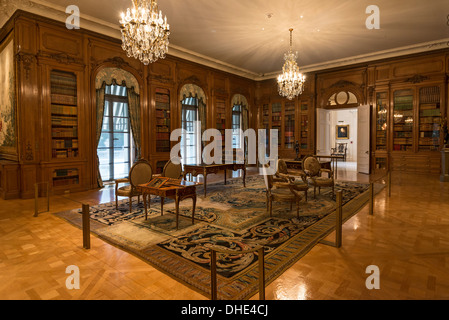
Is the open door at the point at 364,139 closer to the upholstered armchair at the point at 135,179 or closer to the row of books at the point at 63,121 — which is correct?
the upholstered armchair at the point at 135,179

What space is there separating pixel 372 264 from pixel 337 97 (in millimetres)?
9355

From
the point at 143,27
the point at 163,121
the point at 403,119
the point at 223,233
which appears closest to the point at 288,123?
the point at 403,119

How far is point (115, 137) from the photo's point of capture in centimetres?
784

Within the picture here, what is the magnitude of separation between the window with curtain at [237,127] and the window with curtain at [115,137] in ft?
15.0

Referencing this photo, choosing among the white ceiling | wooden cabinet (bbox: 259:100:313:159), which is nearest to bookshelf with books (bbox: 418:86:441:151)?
the white ceiling

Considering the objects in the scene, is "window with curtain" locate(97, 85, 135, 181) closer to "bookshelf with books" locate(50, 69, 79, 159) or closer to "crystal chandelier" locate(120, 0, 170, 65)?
"bookshelf with books" locate(50, 69, 79, 159)

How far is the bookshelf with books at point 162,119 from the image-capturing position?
8.43 metres

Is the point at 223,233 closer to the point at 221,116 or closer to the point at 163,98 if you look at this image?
the point at 163,98

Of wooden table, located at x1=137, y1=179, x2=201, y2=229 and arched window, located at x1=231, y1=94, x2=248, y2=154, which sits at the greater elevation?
arched window, located at x1=231, y1=94, x2=248, y2=154

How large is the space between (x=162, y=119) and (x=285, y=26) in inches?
171

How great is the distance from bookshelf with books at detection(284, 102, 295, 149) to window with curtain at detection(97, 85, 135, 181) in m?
6.31

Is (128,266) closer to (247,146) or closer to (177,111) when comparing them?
(177,111)

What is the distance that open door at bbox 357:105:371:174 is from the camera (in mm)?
9516
